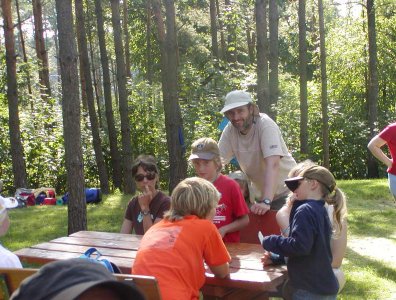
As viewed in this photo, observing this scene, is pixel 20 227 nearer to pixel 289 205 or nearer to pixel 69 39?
pixel 69 39

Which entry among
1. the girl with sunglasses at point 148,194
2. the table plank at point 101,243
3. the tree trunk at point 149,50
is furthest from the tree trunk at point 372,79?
the table plank at point 101,243

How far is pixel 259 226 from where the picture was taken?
504cm

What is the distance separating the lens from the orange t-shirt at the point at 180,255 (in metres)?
3.34

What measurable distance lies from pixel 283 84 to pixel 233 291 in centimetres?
1892

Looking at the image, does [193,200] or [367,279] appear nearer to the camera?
[193,200]

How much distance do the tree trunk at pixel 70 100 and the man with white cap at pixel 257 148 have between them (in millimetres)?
2110

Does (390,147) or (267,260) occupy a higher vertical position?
(390,147)

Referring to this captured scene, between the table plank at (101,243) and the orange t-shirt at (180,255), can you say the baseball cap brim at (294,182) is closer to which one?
the orange t-shirt at (180,255)

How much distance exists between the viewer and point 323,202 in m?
3.72

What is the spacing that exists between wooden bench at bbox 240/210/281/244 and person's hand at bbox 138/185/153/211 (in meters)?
0.81

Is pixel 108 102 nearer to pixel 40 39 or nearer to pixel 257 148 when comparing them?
pixel 257 148

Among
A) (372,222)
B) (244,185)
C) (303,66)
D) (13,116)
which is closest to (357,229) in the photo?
(372,222)

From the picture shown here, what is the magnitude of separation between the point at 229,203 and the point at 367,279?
2.24 meters

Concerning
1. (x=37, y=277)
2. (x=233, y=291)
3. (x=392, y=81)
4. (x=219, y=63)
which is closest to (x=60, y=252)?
(x=233, y=291)
